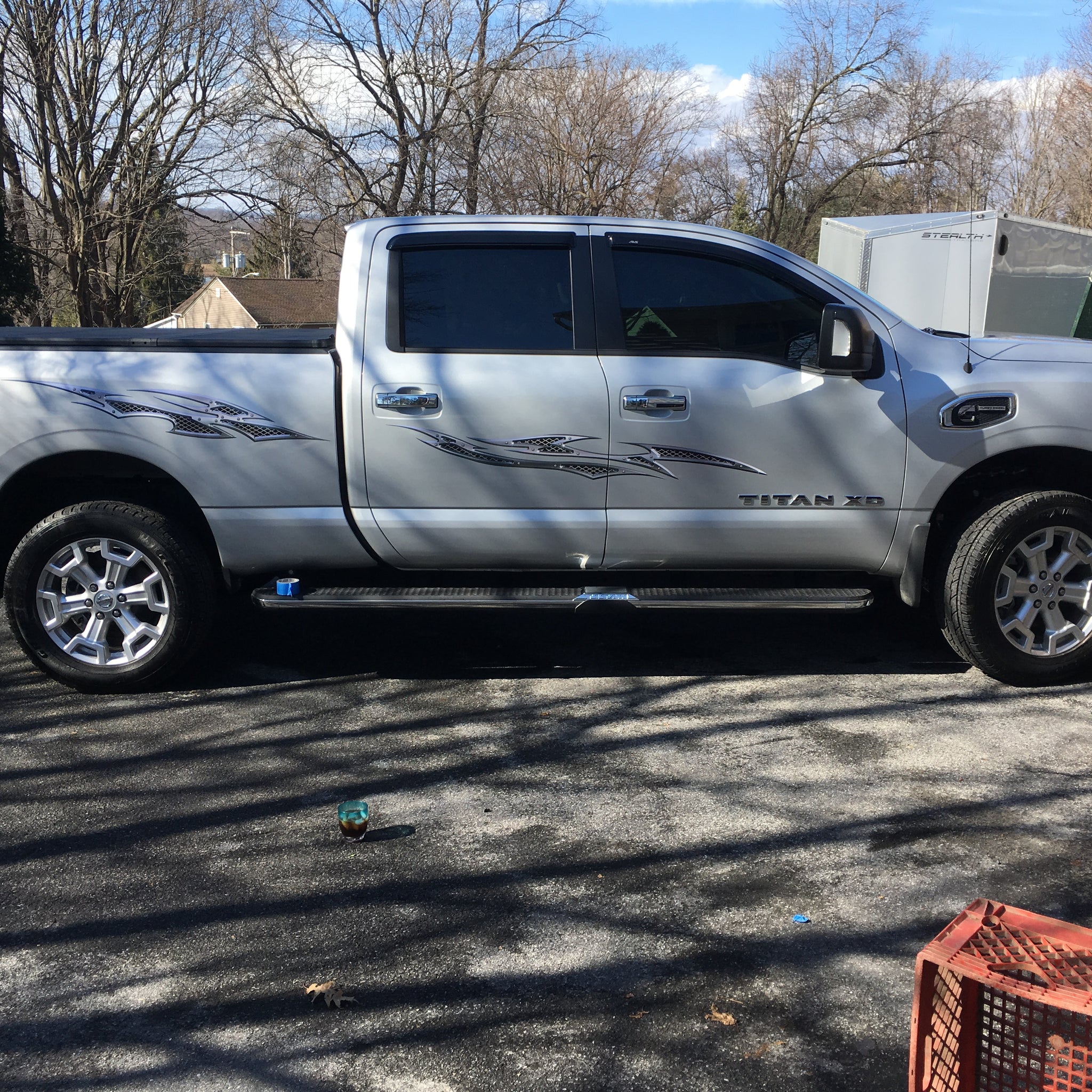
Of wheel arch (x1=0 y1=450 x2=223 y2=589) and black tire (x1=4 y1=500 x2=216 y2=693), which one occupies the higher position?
wheel arch (x1=0 y1=450 x2=223 y2=589)

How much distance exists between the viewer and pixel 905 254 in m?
14.0

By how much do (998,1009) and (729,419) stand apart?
9.96ft

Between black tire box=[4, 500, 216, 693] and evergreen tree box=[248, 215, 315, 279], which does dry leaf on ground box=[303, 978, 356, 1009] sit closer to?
black tire box=[4, 500, 216, 693]

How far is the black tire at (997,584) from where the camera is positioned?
482cm

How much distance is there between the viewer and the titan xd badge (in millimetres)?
4848

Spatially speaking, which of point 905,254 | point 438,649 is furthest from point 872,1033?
point 905,254

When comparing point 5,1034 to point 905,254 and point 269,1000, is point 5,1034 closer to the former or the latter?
point 269,1000

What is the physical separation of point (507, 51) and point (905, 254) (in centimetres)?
1530

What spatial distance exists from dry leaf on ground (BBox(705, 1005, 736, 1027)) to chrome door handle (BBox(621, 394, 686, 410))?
8.77ft

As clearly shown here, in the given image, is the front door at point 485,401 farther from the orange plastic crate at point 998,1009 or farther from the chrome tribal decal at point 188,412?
the orange plastic crate at point 998,1009

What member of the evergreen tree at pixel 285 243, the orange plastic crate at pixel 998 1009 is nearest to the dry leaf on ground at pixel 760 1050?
the orange plastic crate at pixel 998 1009

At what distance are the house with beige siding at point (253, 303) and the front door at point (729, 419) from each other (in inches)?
1275

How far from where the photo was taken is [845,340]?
4.63m

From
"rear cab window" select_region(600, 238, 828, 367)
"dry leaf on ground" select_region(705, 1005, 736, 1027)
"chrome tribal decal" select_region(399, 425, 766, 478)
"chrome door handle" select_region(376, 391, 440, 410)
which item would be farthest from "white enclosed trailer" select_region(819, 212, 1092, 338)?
"dry leaf on ground" select_region(705, 1005, 736, 1027)
